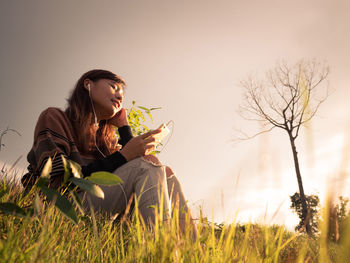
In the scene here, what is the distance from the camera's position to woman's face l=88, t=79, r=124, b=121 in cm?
263

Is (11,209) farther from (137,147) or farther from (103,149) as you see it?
(103,149)

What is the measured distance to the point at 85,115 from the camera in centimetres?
259

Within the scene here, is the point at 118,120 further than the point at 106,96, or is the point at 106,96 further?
the point at 118,120

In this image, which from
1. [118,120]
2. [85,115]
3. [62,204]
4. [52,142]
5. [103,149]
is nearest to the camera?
[62,204]

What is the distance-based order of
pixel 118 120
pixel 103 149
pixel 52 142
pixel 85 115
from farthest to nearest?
1. pixel 118 120
2. pixel 103 149
3. pixel 85 115
4. pixel 52 142

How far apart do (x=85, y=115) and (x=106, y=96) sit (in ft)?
0.91

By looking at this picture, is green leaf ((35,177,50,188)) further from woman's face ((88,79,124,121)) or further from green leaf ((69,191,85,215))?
woman's face ((88,79,124,121))

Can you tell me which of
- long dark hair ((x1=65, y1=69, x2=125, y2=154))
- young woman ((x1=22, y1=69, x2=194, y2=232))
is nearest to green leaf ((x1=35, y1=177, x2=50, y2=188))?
young woman ((x1=22, y1=69, x2=194, y2=232))

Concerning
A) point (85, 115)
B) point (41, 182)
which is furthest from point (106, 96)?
point (41, 182)

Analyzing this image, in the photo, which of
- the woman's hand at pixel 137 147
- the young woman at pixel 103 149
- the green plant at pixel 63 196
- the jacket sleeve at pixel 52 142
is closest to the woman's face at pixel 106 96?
the young woman at pixel 103 149

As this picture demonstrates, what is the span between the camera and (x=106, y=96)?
2658 millimetres

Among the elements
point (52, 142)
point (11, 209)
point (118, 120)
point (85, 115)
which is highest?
point (118, 120)

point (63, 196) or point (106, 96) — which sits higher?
point (106, 96)

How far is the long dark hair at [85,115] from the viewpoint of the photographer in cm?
253
